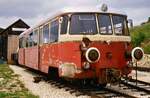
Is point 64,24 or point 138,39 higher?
point 138,39

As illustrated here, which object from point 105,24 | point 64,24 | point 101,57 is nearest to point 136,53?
point 101,57

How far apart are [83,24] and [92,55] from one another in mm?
1502

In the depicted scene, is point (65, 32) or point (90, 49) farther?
point (65, 32)

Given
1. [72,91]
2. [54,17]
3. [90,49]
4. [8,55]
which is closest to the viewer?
[90,49]

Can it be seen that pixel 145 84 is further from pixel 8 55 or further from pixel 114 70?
pixel 8 55

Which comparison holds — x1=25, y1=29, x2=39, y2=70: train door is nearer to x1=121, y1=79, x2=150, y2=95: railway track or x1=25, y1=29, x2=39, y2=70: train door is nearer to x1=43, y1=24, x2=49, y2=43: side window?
x1=43, y1=24, x2=49, y2=43: side window

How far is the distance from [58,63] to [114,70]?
2.01 metres

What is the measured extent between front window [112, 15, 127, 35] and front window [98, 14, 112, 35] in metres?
0.21

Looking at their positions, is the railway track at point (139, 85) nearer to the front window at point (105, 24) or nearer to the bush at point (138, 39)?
the front window at point (105, 24)

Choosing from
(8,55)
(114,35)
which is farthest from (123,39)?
(8,55)

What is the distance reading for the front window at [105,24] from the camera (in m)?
15.2

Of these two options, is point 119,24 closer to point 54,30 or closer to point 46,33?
point 54,30

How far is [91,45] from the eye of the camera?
1455cm

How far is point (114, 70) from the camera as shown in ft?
48.3
